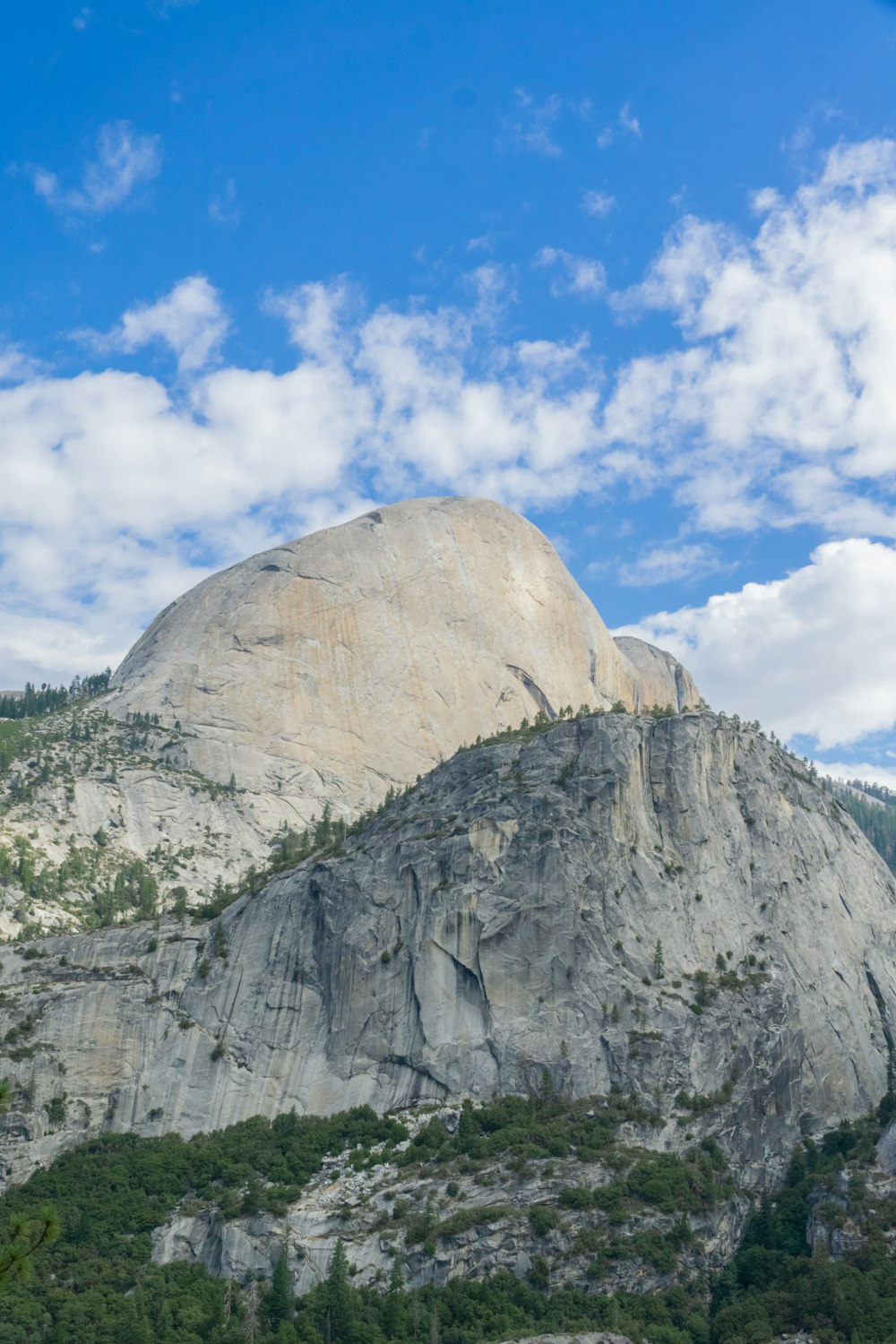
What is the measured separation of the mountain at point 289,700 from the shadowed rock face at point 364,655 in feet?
0.80

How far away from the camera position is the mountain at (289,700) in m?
133

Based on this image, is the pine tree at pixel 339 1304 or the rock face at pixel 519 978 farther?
the rock face at pixel 519 978

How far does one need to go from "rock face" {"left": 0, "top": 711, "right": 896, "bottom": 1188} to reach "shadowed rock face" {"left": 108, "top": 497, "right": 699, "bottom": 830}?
45.8m

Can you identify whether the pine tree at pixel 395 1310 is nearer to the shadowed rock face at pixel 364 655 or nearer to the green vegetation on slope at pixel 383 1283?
the green vegetation on slope at pixel 383 1283

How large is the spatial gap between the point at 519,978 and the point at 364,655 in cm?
7626

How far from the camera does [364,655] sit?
16712 centimetres

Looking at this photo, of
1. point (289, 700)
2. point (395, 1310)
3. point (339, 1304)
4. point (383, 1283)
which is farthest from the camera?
point (289, 700)

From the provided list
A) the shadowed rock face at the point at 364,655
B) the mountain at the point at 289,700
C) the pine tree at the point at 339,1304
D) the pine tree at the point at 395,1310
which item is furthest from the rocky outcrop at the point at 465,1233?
the shadowed rock face at the point at 364,655

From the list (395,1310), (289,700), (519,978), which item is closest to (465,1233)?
(395,1310)

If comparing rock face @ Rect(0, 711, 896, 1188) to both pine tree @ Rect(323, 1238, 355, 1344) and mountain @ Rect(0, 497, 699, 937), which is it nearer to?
pine tree @ Rect(323, 1238, 355, 1344)

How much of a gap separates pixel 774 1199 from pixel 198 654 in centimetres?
9656

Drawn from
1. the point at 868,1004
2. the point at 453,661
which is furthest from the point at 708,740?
the point at 453,661

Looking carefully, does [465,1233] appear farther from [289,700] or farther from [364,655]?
[364,655]

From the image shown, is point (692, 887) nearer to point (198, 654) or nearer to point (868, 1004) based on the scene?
point (868, 1004)
